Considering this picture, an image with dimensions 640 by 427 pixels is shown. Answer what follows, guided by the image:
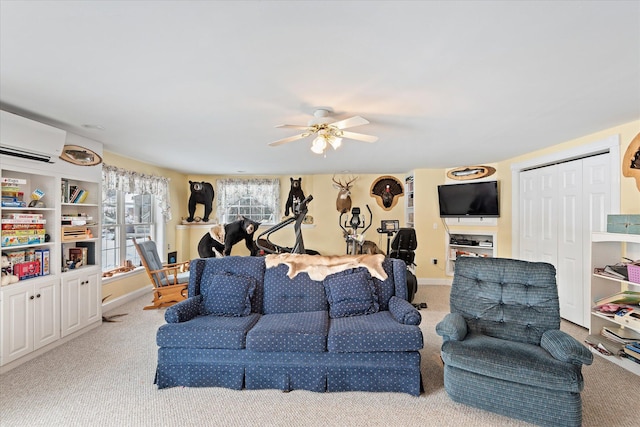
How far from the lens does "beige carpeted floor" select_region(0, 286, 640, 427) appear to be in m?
2.04

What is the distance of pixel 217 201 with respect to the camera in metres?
6.86

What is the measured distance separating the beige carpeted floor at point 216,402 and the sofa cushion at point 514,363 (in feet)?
1.18

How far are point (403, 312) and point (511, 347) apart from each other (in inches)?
30.8

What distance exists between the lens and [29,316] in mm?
2867

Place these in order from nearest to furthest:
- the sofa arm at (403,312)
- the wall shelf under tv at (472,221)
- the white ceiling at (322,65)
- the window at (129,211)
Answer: the white ceiling at (322,65)
the sofa arm at (403,312)
the window at (129,211)
the wall shelf under tv at (472,221)

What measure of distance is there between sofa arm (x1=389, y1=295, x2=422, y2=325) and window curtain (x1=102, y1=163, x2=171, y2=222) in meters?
4.28

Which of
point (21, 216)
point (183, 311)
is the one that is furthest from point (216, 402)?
point (21, 216)

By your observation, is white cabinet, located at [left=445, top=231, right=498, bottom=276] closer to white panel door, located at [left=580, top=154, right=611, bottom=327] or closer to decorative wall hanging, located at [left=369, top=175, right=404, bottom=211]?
decorative wall hanging, located at [left=369, top=175, right=404, bottom=211]

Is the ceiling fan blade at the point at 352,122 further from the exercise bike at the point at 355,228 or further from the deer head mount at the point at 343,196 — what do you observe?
the deer head mount at the point at 343,196

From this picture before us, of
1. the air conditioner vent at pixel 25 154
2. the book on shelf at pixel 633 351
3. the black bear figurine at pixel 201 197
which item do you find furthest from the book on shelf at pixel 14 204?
the book on shelf at pixel 633 351

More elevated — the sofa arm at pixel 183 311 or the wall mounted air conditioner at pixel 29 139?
the wall mounted air conditioner at pixel 29 139

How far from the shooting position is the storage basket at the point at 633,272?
2655 mm

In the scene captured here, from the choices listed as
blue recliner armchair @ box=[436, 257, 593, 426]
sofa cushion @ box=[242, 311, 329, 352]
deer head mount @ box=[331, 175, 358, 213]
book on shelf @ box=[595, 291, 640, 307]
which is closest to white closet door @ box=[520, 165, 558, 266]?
book on shelf @ box=[595, 291, 640, 307]

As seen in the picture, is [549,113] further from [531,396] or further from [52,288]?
[52,288]
